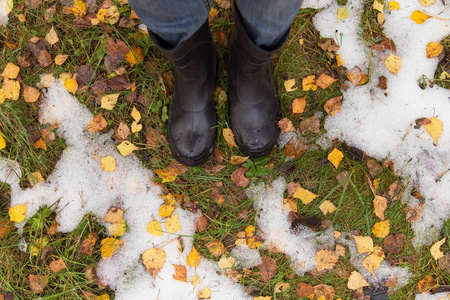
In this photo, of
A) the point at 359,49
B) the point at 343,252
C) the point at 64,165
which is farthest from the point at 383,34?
the point at 64,165

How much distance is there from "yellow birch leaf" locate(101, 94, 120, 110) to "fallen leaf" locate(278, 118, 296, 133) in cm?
89

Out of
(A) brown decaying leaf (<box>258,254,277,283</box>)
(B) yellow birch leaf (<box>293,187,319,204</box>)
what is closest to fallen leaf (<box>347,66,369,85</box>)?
(B) yellow birch leaf (<box>293,187,319,204</box>)

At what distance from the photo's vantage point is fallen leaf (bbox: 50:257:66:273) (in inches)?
61.9

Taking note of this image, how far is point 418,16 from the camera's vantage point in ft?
5.63

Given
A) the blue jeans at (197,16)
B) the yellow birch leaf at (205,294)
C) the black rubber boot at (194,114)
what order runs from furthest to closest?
the yellow birch leaf at (205,294) < the black rubber boot at (194,114) < the blue jeans at (197,16)

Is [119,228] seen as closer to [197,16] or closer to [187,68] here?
[187,68]

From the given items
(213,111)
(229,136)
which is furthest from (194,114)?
(229,136)

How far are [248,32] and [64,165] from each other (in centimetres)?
118

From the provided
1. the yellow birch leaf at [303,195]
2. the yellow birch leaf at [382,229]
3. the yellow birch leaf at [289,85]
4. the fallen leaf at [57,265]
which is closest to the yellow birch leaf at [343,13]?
the yellow birch leaf at [289,85]

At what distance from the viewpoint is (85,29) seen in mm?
1724

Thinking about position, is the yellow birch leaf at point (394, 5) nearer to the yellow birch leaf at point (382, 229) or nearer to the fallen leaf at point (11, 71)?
the yellow birch leaf at point (382, 229)

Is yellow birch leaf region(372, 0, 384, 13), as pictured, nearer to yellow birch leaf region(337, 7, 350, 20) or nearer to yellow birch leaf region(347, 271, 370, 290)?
yellow birch leaf region(337, 7, 350, 20)

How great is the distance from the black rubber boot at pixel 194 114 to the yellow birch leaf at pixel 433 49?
117 centimetres

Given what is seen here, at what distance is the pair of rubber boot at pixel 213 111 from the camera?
145cm
